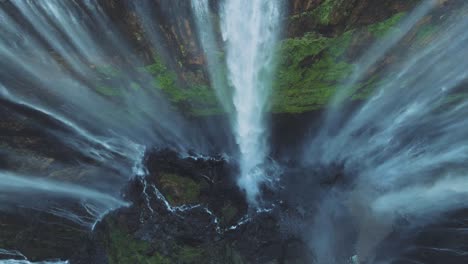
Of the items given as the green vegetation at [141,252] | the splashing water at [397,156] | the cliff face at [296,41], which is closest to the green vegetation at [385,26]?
the cliff face at [296,41]

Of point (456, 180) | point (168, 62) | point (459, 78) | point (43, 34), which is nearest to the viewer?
point (43, 34)

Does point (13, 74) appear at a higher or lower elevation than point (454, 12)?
lower

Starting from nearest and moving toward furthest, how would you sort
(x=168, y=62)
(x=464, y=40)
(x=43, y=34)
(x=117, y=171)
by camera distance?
(x=43, y=34) → (x=464, y=40) → (x=168, y=62) → (x=117, y=171)

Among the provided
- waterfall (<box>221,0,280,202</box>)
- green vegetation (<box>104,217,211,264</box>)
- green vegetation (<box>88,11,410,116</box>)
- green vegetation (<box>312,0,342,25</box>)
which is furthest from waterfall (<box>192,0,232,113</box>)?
green vegetation (<box>104,217,211,264</box>)

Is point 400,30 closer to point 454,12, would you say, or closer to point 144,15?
point 454,12

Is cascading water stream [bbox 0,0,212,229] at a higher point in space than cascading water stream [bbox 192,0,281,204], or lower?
lower

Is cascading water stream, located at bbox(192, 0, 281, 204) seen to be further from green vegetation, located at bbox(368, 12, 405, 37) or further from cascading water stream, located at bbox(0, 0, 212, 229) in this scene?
green vegetation, located at bbox(368, 12, 405, 37)

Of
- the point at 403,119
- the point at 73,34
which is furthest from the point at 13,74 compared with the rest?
the point at 403,119
